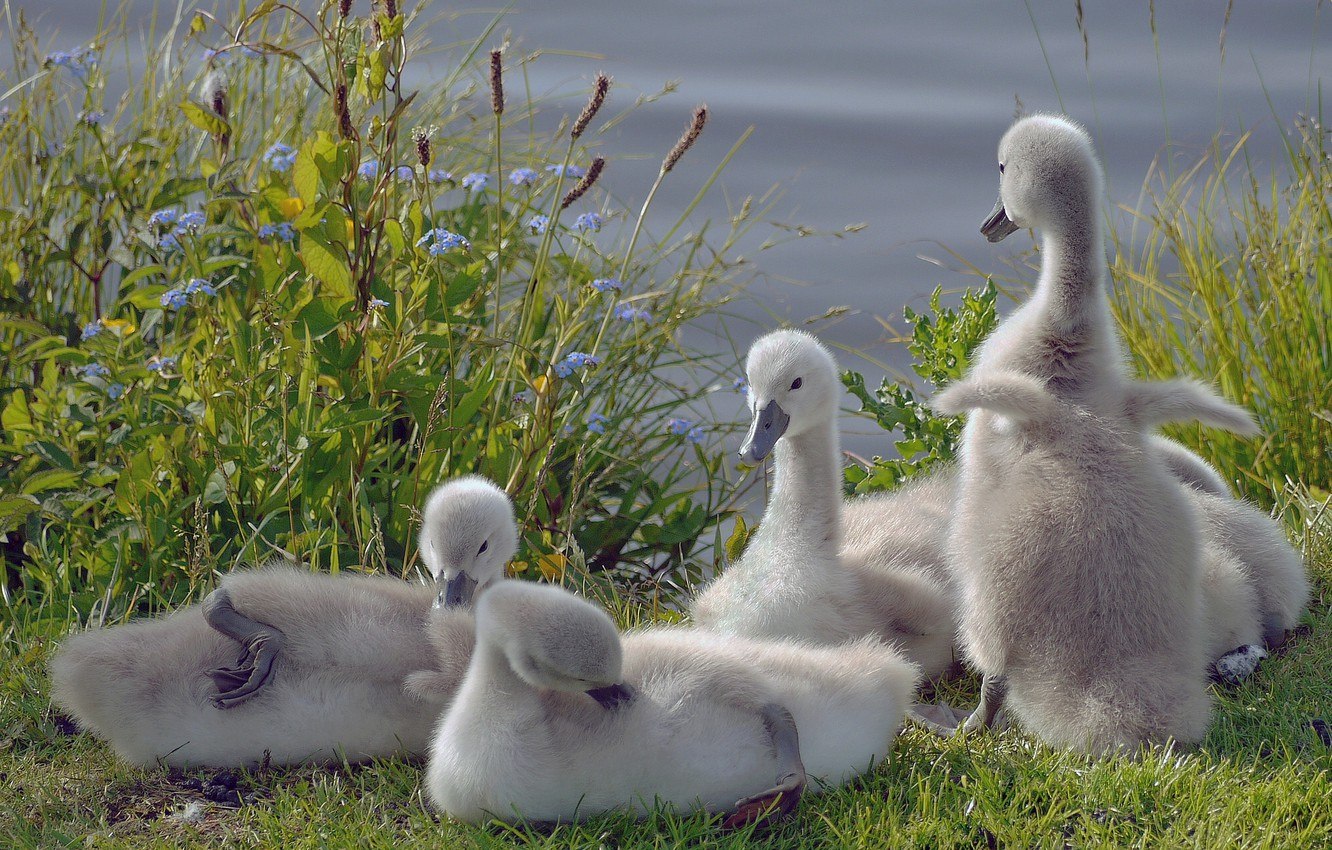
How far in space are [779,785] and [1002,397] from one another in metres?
1.08

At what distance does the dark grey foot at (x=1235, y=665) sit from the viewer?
4.11 m

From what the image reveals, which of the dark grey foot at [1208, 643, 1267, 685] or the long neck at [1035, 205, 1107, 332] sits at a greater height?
the long neck at [1035, 205, 1107, 332]

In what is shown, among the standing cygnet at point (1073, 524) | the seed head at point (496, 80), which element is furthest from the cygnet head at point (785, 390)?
the seed head at point (496, 80)

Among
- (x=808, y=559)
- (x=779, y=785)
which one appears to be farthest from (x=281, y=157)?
(x=779, y=785)

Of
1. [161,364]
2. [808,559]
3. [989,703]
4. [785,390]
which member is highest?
[785,390]

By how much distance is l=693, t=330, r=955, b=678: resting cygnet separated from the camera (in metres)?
4.06

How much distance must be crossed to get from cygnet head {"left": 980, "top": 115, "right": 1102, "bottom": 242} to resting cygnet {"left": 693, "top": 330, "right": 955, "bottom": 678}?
0.70 metres

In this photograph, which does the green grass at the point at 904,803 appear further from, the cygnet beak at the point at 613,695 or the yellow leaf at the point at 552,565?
the yellow leaf at the point at 552,565

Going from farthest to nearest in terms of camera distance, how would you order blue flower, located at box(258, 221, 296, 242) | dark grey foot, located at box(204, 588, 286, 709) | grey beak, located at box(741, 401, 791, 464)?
1. blue flower, located at box(258, 221, 296, 242)
2. grey beak, located at box(741, 401, 791, 464)
3. dark grey foot, located at box(204, 588, 286, 709)

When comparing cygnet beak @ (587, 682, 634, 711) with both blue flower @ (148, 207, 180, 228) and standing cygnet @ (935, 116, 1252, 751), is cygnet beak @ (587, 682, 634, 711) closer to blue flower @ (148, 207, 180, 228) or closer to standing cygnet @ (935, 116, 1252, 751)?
standing cygnet @ (935, 116, 1252, 751)

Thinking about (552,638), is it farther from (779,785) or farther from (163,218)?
(163,218)

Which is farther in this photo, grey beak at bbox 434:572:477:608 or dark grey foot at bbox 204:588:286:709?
grey beak at bbox 434:572:477:608

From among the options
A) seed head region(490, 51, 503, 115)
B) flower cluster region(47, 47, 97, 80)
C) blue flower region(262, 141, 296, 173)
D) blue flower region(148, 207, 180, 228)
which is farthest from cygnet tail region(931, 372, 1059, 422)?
flower cluster region(47, 47, 97, 80)

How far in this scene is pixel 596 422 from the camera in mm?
5348
